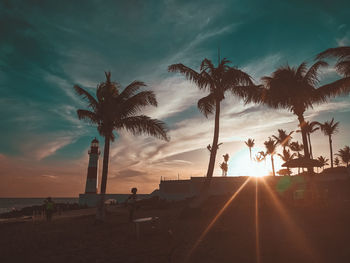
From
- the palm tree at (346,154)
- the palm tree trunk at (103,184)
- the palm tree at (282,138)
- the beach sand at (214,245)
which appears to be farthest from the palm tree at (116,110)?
the palm tree at (346,154)

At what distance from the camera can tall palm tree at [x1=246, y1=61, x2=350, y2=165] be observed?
48.3ft

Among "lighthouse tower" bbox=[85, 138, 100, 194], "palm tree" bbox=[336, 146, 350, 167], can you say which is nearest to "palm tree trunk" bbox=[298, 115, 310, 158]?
"lighthouse tower" bbox=[85, 138, 100, 194]

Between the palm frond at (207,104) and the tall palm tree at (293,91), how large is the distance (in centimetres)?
234

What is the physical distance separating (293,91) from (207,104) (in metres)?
5.73

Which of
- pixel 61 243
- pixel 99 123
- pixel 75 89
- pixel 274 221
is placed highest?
pixel 75 89

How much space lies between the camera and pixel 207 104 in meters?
15.0

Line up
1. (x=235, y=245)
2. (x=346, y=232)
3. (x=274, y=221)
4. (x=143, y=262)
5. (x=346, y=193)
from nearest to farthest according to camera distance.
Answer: (x=143, y=262) → (x=235, y=245) → (x=346, y=232) → (x=274, y=221) → (x=346, y=193)

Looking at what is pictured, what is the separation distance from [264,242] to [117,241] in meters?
4.63

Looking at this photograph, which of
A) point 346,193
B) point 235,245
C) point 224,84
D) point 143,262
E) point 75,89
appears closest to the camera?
point 143,262

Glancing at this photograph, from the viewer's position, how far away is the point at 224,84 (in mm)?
14078

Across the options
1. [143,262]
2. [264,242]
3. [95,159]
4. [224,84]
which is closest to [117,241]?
[143,262]

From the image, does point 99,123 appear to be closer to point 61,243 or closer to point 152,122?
point 152,122

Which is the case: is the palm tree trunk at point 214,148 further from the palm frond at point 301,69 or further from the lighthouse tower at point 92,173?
the lighthouse tower at point 92,173

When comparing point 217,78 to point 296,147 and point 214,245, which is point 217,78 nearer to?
point 214,245
